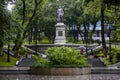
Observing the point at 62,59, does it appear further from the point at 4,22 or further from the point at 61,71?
the point at 4,22

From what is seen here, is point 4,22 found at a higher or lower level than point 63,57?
higher

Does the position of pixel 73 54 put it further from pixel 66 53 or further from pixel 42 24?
pixel 42 24

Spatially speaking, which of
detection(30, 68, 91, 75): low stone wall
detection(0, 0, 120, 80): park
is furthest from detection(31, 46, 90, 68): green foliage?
detection(30, 68, 91, 75): low stone wall

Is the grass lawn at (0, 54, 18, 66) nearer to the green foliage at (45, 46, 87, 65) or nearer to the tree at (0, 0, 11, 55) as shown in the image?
the tree at (0, 0, 11, 55)

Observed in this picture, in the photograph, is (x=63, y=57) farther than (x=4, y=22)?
Yes

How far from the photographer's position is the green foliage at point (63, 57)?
34.8 metres

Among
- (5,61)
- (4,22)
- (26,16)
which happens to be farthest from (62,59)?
(26,16)

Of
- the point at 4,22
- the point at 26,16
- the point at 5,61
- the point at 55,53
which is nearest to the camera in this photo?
the point at 4,22

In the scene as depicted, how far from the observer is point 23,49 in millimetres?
61156

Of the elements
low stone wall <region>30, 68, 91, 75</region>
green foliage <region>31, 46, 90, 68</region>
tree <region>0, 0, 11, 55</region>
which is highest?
tree <region>0, 0, 11, 55</region>

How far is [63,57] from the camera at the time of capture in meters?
35.0

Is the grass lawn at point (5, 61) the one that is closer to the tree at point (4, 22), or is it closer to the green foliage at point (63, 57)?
the tree at point (4, 22)

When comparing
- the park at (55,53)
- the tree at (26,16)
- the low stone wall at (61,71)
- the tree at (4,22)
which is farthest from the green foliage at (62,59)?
the tree at (26,16)

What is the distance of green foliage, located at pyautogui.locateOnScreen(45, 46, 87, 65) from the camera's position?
3475 centimetres
